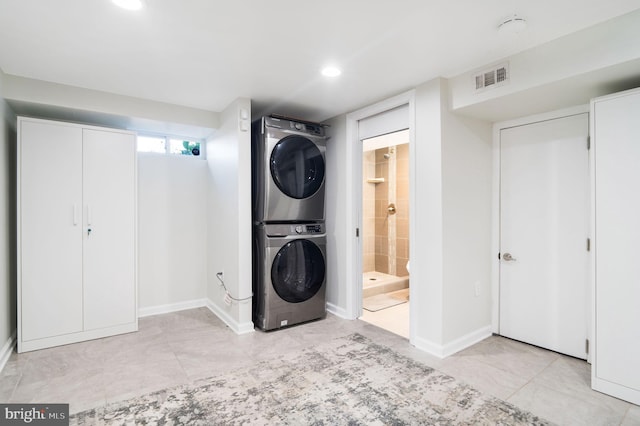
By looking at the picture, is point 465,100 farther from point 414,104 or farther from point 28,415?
point 28,415

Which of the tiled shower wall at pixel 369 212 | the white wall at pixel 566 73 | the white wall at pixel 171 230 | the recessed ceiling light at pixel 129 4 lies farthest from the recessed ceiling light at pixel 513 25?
the tiled shower wall at pixel 369 212

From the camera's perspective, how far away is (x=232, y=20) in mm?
1900

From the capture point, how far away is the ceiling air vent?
92.3 inches

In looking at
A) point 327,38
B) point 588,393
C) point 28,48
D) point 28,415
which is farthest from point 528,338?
point 28,48

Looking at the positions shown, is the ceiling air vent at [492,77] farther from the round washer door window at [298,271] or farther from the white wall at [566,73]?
the round washer door window at [298,271]

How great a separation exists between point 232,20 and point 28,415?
8.85 feet

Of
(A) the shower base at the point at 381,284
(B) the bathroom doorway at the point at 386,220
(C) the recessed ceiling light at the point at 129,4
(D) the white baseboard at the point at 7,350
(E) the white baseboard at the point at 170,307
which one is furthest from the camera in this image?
(B) the bathroom doorway at the point at 386,220

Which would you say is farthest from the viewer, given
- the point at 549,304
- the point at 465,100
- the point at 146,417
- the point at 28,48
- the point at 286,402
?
the point at 549,304

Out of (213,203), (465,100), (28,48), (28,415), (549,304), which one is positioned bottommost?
(28,415)

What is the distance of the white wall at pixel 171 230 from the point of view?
3.80 m

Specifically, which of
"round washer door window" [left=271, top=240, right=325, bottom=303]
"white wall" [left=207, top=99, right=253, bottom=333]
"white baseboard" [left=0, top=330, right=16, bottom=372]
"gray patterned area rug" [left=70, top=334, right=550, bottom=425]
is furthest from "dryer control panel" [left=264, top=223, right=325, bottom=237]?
"white baseboard" [left=0, top=330, right=16, bottom=372]

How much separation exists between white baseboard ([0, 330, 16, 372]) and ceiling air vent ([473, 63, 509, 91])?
4.34m

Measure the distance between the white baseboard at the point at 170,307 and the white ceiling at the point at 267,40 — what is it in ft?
8.06

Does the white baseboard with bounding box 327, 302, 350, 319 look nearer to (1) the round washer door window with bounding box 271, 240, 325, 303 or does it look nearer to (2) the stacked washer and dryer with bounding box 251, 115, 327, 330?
(2) the stacked washer and dryer with bounding box 251, 115, 327, 330
